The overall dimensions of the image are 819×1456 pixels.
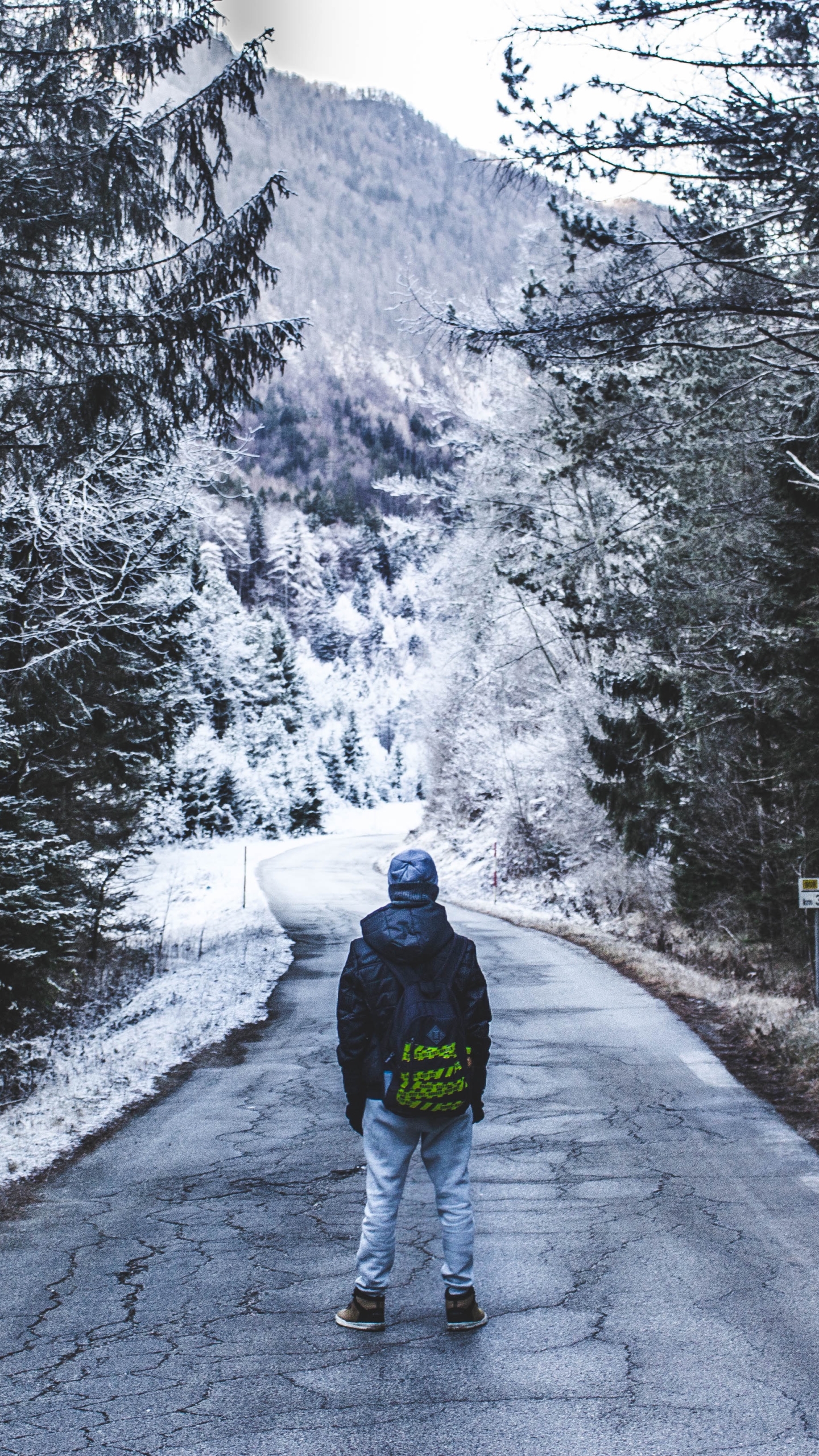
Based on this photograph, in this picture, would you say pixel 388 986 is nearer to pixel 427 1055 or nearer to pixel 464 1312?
pixel 427 1055

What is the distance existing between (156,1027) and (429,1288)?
7.34 m

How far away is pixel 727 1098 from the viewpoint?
8250 millimetres

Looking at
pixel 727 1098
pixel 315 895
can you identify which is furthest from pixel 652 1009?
pixel 315 895

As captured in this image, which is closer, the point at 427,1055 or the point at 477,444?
the point at 427,1055

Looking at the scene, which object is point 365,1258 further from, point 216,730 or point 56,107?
point 216,730

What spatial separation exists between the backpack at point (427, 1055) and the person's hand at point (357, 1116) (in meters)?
0.17

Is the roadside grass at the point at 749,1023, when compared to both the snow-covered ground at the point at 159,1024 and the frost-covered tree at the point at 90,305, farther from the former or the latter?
the frost-covered tree at the point at 90,305

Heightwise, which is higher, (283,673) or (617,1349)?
(283,673)

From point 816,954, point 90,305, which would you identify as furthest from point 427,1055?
point 816,954

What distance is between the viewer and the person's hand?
442cm

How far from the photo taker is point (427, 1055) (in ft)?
13.9

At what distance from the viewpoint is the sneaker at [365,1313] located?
4250mm

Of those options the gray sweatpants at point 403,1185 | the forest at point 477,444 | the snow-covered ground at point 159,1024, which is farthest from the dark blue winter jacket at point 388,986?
the forest at point 477,444

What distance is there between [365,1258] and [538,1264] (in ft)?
3.41
